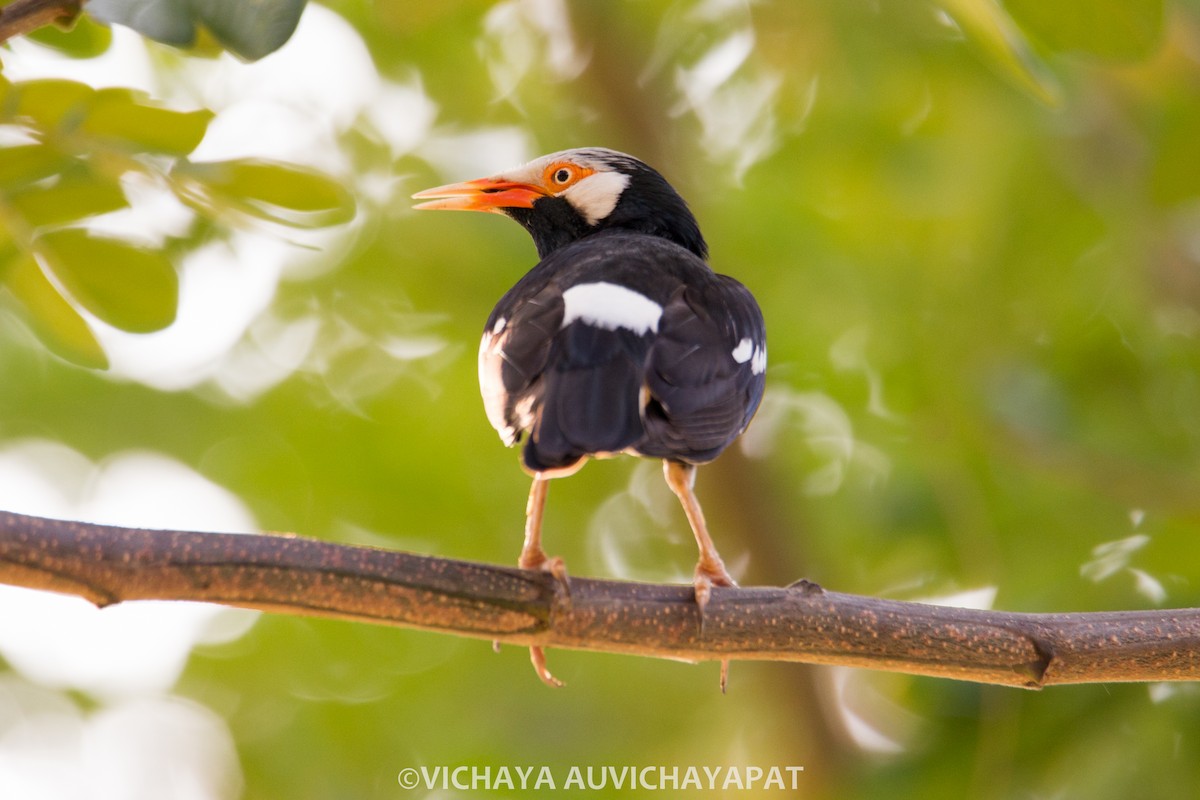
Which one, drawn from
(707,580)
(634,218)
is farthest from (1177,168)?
(707,580)

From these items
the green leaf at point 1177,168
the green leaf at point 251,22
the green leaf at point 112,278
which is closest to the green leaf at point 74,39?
the green leaf at point 112,278

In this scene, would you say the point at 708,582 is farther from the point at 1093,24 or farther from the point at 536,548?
the point at 1093,24

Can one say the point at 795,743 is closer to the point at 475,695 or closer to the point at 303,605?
the point at 475,695

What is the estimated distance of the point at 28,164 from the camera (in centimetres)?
253

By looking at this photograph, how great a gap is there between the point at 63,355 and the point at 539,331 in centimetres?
104

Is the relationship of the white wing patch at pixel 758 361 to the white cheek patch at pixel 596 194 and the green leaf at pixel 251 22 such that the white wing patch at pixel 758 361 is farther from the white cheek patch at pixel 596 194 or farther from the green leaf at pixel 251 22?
the green leaf at pixel 251 22

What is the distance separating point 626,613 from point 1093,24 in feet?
4.65

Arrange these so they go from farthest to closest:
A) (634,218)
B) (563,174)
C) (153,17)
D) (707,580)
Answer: (563,174) → (634,218) → (707,580) → (153,17)

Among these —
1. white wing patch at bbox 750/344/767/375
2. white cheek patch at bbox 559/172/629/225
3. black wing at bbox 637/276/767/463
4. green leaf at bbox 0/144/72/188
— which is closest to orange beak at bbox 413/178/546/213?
white cheek patch at bbox 559/172/629/225

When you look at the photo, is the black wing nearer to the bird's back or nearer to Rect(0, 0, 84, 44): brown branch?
the bird's back

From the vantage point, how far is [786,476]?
5.57 metres

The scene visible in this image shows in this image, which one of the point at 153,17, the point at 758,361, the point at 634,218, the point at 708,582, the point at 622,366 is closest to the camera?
the point at 153,17

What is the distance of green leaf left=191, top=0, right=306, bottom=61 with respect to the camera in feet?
7.26

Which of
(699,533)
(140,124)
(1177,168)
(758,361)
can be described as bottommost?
(699,533)
